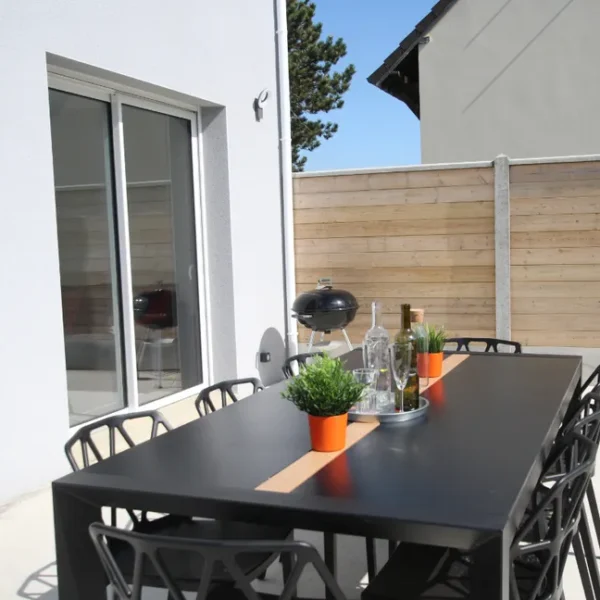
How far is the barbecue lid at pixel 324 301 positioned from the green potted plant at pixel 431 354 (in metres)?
2.69

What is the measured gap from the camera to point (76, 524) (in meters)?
1.82

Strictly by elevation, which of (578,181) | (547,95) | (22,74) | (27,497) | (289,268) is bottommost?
(27,497)

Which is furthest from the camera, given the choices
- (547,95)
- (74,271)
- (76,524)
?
(547,95)

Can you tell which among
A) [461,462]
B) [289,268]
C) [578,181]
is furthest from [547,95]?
[461,462]

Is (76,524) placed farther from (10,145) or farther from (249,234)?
(249,234)

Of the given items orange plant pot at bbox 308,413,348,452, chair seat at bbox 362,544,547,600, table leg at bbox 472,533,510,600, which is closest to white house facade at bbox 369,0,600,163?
chair seat at bbox 362,544,547,600

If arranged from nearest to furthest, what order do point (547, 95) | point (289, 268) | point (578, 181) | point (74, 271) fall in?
point (74, 271), point (578, 181), point (289, 268), point (547, 95)

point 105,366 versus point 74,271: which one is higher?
point 74,271

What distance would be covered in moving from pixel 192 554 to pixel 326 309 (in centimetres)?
369

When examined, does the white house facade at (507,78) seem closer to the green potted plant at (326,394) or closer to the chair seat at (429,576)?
the chair seat at (429,576)

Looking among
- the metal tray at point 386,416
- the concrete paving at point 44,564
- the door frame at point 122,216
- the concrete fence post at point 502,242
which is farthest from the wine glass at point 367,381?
the concrete fence post at point 502,242

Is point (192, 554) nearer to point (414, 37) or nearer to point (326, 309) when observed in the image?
point (326, 309)

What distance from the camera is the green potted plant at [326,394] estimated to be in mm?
1884

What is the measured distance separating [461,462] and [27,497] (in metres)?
2.60
